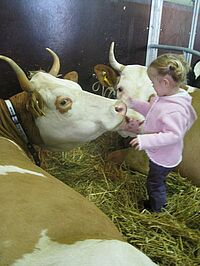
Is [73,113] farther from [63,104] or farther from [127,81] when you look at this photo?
[127,81]

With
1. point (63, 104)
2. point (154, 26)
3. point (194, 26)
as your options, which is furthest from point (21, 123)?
point (194, 26)

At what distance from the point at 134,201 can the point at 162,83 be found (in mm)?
742

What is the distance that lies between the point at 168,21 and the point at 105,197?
7.96 ft

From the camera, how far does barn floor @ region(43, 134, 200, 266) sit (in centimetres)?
184

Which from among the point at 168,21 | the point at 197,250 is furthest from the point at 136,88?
the point at 168,21

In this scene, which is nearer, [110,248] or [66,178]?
[110,248]

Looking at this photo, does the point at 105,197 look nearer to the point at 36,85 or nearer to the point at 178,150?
the point at 178,150

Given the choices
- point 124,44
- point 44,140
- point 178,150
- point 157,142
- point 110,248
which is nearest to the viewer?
point 110,248

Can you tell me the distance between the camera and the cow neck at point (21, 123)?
2.06 metres

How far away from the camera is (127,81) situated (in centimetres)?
277

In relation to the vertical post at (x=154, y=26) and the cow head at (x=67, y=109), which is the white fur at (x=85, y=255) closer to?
the cow head at (x=67, y=109)

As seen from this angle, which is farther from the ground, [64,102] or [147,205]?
[64,102]

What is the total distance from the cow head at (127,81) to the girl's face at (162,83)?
2.04ft

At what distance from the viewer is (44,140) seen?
2193 mm
